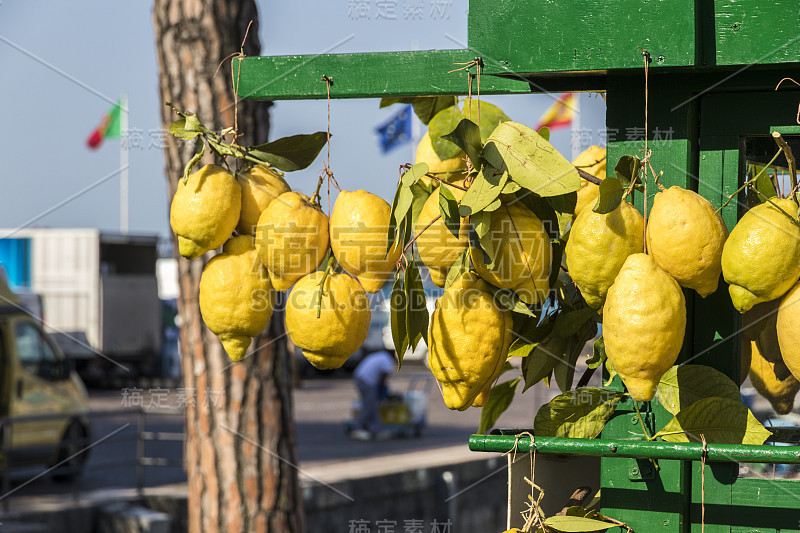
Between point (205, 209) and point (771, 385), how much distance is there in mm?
1022

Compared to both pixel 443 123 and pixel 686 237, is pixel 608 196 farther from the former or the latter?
pixel 443 123

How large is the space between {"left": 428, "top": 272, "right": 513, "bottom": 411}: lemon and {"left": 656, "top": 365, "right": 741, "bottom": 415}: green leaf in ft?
0.89

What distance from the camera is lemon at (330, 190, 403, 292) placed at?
4.98ft

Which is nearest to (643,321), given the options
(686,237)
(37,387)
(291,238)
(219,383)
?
(686,237)

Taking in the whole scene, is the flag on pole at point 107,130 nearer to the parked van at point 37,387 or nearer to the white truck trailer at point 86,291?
the white truck trailer at point 86,291

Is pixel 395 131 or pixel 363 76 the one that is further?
pixel 395 131

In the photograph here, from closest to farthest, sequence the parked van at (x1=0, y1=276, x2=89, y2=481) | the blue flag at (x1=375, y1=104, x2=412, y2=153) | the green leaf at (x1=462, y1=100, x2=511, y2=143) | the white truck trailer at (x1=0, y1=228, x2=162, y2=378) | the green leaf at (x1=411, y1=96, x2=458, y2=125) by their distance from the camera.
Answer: the green leaf at (x1=462, y1=100, x2=511, y2=143)
the green leaf at (x1=411, y1=96, x2=458, y2=125)
the parked van at (x1=0, y1=276, x2=89, y2=481)
the blue flag at (x1=375, y1=104, x2=412, y2=153)
the white truck trailer at (x1=0, y1=228, x2=162, y2=378)

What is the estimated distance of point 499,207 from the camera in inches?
54.4

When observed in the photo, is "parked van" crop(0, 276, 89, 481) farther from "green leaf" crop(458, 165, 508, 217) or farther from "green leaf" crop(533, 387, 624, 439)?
"green leaf" crop(458, 165, 508, 217)

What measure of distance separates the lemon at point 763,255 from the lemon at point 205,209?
2.66 feet

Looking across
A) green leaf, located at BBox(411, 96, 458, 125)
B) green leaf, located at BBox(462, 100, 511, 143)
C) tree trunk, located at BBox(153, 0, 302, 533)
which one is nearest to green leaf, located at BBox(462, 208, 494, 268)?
green leaf, located at BBox(462, 100, 511, 143)

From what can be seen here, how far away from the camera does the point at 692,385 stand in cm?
145

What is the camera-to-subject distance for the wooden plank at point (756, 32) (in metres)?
1.35

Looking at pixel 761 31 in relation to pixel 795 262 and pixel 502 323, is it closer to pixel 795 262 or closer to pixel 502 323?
pixel 795 262
